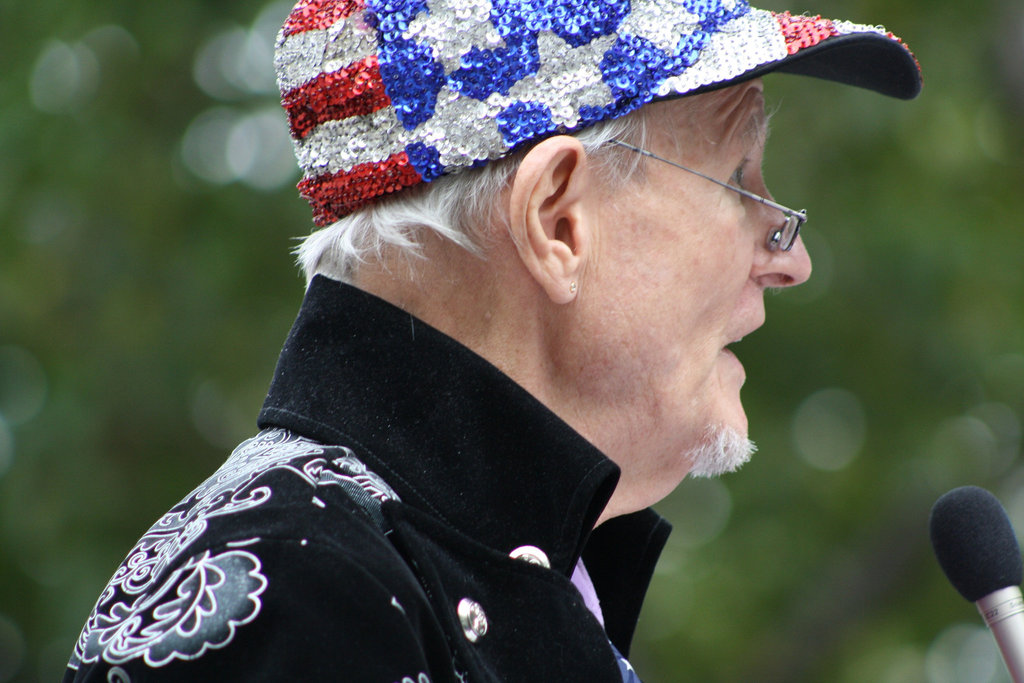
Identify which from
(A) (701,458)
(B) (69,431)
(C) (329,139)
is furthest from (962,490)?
(B) (69,431)

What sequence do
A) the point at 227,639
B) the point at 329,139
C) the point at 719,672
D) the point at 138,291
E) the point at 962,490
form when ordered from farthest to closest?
the point at 719,672, the point at 138,291, the point at 962,490, the point at 329,139, the point at 227,639

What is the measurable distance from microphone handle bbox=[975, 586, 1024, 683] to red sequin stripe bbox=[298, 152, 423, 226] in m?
1.06

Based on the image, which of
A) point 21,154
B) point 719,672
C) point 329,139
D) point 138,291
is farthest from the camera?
point 719,672

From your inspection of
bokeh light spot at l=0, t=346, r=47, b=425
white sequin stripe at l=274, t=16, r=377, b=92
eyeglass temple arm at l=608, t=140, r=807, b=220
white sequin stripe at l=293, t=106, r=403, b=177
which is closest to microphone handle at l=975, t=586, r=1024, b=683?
eyeglass temple arm at l=608, t=140, r=807, b=220

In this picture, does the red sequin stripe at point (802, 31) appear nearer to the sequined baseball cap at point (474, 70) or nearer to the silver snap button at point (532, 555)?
the sequined baseball cap at point (474, 70)

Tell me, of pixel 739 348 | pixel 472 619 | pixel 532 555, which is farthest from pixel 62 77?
pixel 472 619

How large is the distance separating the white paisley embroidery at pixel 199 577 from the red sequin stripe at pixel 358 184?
0.38 metres

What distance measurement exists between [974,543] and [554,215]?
0.83 m

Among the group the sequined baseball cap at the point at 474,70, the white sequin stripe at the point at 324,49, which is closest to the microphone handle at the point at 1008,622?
the sequined baseball cap at the point at 474,70

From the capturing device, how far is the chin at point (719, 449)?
6.72ft

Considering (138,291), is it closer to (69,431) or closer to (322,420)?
(69,431)

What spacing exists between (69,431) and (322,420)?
421cm

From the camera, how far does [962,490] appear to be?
77.6 inches

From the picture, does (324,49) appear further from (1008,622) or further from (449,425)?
(1008,622)
